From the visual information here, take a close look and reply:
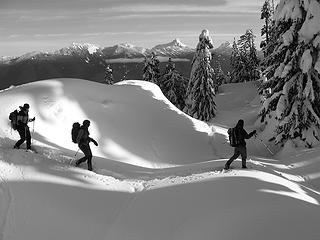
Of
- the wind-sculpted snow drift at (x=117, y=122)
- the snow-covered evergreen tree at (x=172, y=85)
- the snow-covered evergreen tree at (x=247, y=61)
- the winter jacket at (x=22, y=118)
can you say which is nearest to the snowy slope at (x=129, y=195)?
the wind-sculpted snow drift at (x=117, y=122)

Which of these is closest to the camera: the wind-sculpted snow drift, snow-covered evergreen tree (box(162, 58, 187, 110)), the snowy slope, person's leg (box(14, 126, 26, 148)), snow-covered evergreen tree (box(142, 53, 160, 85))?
the snowy slope

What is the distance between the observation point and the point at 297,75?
76.0ft

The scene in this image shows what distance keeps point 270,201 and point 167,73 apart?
46.0 metres

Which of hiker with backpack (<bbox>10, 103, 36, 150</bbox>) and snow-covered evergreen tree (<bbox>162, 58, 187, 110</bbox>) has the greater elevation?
hiker with backpack (<bbox>10, 103, 36, 150</bbox>)

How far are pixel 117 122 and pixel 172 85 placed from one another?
31934 millimetres

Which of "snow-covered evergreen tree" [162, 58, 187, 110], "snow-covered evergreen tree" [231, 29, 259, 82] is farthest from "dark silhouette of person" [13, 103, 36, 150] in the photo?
"snow-covered evergreen tree" [231, 29, 259, 82]

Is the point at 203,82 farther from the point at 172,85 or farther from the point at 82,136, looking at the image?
the point at 82,136

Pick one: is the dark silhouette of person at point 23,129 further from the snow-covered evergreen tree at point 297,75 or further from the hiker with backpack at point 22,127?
the snow-covered evergreen tree at point 297,75

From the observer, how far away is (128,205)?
11945mm

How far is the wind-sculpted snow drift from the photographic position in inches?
819

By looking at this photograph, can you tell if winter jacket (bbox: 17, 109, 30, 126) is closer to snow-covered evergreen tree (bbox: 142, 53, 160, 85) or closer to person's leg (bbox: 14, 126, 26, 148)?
person's leg (bbox: 14, 126, 26, 148)

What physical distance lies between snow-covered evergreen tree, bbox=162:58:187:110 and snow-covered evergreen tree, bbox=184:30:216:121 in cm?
462

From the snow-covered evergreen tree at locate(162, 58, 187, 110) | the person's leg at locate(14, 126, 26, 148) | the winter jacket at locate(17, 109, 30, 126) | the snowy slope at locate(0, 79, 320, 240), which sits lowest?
the snow-covered evergreen tree at locate(162, 58, 187, 110)

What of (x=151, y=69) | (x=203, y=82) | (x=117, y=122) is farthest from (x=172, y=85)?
(x=117, y=122)
